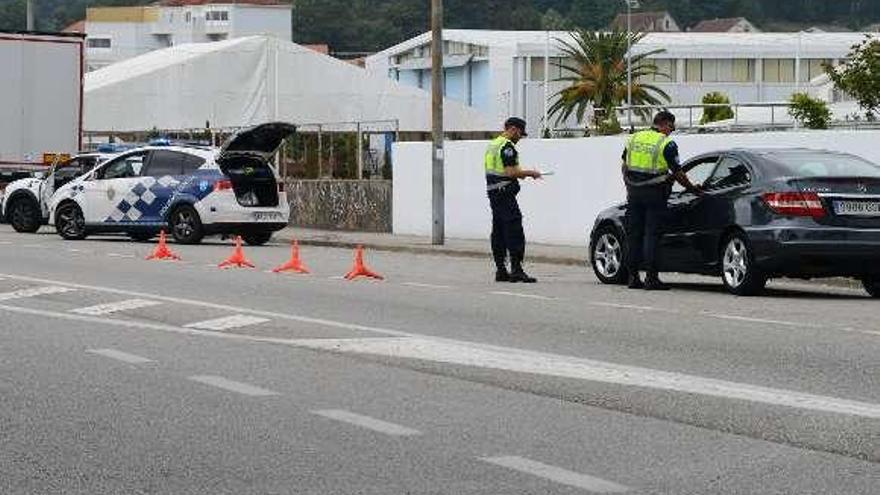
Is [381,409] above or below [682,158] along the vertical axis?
below

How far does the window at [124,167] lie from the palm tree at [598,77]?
58.8 m

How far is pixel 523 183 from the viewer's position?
3156cm

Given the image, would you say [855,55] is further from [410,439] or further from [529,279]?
[410,439]

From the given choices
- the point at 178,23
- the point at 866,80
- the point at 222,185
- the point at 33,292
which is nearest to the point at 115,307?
the point at 33,292

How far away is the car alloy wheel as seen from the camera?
35.5m

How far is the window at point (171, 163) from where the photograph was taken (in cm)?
3092

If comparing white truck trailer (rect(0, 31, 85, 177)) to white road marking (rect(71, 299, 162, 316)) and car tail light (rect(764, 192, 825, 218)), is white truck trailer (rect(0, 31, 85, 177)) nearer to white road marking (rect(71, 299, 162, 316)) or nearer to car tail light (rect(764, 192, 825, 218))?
white road marking (rect(71, 299, 162, 316))

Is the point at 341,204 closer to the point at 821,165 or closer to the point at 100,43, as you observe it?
the point at 821,165

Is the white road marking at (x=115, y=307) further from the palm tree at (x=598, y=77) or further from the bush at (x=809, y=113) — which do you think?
the palm tree at (x=598, y=77)

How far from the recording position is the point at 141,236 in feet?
106

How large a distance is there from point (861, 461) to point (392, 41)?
480 feet

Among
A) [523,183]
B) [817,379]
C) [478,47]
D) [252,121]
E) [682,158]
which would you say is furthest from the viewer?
[478,47]

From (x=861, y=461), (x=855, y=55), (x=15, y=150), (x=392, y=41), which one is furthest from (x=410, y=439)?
(x=392, y=41)

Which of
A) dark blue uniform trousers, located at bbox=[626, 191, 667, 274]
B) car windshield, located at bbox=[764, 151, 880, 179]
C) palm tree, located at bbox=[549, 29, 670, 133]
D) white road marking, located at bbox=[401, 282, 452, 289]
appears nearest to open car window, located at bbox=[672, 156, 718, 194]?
dark blue uniform trousers, located at bbox=[626, 191, 667, 274]
